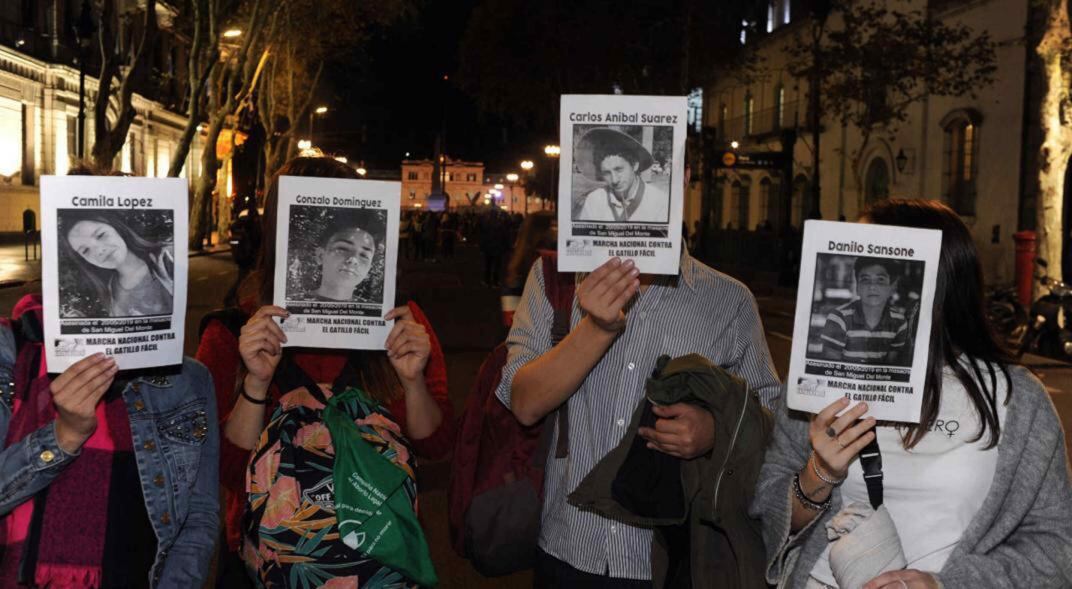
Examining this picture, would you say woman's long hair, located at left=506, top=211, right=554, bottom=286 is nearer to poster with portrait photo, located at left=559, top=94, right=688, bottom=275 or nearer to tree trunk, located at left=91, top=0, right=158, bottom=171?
poster with portrait photo, located at left=559, top=94, right=688, bottom=275

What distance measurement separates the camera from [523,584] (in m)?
6.04

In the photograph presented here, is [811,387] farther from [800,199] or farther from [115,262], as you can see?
[800,199]

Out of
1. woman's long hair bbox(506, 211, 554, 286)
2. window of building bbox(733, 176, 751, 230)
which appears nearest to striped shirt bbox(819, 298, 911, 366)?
woman's long hair bbox(506, 211, 554, 286)

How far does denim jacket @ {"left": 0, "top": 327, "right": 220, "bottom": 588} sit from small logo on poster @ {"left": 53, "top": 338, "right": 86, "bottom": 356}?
189 millimetres

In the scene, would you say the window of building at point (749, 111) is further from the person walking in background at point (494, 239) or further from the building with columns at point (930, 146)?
the person walking in background at point (494, 239)

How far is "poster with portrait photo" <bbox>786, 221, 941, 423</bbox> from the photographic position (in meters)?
2.50

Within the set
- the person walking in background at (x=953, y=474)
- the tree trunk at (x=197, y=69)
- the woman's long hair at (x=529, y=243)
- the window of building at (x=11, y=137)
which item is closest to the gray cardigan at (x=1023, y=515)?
the person walking in background at (x=953, y=474)

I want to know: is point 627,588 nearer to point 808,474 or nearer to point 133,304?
point 808,474

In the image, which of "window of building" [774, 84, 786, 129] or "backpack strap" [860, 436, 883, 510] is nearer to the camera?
"backpack strap" [860, 436, 883, 510]

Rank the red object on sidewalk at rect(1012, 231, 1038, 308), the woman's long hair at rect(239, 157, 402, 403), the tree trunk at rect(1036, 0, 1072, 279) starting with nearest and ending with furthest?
the woman's long hair at rect(239, 157, 402, 403)
the tree trunk at rect(1036, 0, 1072, 279)
the red object on sidewalk at rect(1012, 231, 1038, 308)

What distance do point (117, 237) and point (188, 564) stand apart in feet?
2.84

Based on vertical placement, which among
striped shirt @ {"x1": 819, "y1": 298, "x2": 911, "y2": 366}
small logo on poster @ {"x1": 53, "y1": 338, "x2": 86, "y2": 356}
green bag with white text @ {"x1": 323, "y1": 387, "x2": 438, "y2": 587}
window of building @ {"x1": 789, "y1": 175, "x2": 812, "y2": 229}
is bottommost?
green bag with white text @ {"x1": 323, "y1": 387, "x2": 438, "y2": 587}

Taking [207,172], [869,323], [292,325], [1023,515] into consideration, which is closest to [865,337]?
[869,323]

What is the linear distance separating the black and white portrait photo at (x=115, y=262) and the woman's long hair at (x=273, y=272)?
57 centimetres
